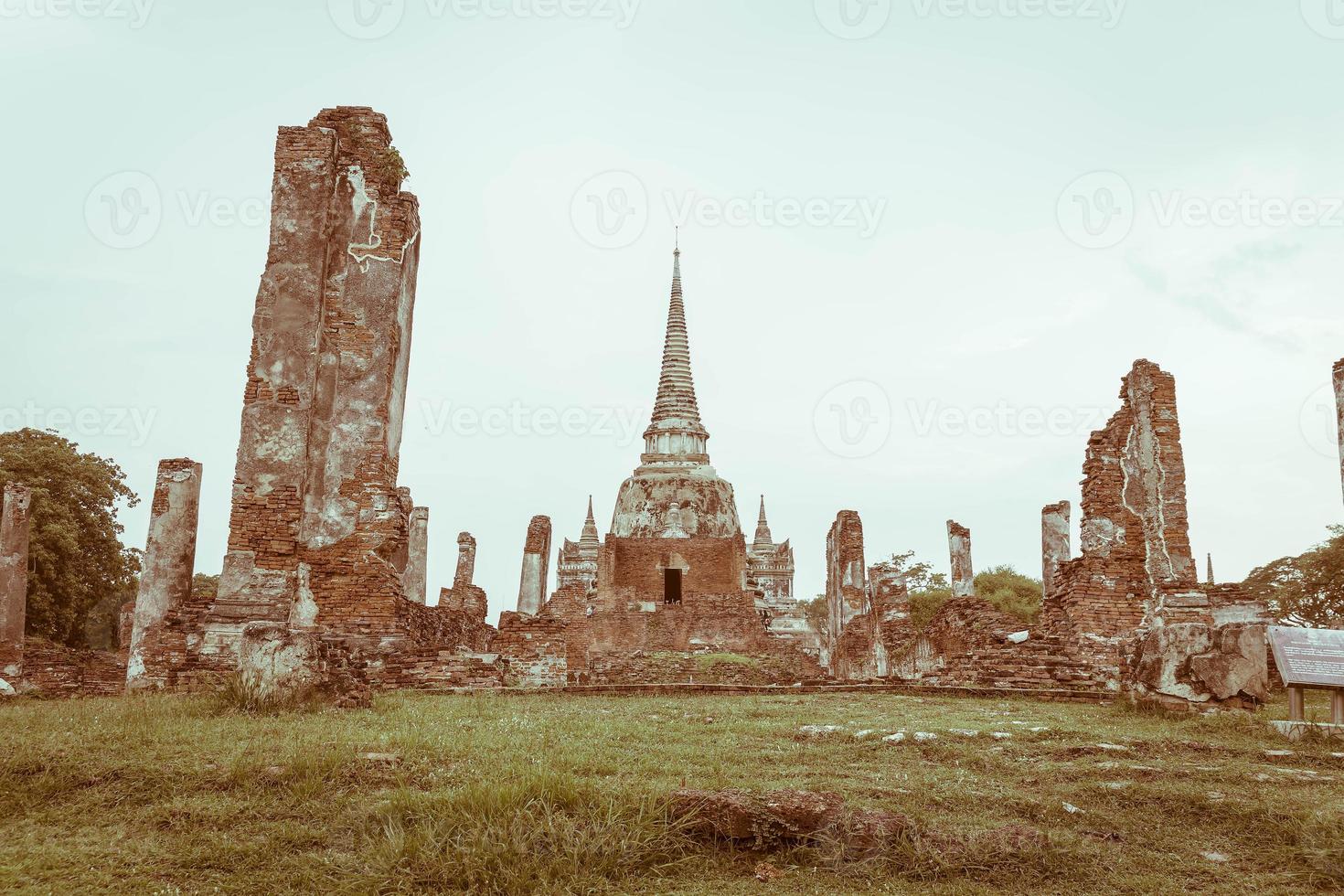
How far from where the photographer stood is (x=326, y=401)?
11680 millimetres

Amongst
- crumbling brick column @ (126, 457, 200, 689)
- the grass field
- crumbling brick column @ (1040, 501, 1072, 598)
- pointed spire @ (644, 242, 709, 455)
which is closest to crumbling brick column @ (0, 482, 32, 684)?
crumbling brick column @ (126, 457, 200, 689)

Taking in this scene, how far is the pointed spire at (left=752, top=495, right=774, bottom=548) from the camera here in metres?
51.7

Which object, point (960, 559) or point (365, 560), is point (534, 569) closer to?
point (960, 559)

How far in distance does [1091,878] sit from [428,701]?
6192mm

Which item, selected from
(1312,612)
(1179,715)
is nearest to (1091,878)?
(1179,715)

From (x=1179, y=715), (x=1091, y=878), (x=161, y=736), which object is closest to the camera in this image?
(x=1091, y=878)

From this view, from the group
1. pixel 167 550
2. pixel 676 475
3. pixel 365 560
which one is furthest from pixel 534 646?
pixel 676 475

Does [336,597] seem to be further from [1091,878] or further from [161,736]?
[1091,878]

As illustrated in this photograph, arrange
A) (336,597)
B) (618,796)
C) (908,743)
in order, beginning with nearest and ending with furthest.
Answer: (618,796)
(908,743)
(336,597)

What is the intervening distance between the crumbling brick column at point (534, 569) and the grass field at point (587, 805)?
67.7 feet

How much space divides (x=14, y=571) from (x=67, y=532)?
31.2 ft

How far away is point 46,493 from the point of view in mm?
23906

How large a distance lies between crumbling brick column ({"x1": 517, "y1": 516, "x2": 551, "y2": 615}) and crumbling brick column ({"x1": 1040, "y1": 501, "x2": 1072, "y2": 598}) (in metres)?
13.3

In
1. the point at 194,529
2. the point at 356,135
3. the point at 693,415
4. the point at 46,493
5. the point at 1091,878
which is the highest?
the point at 693,415
